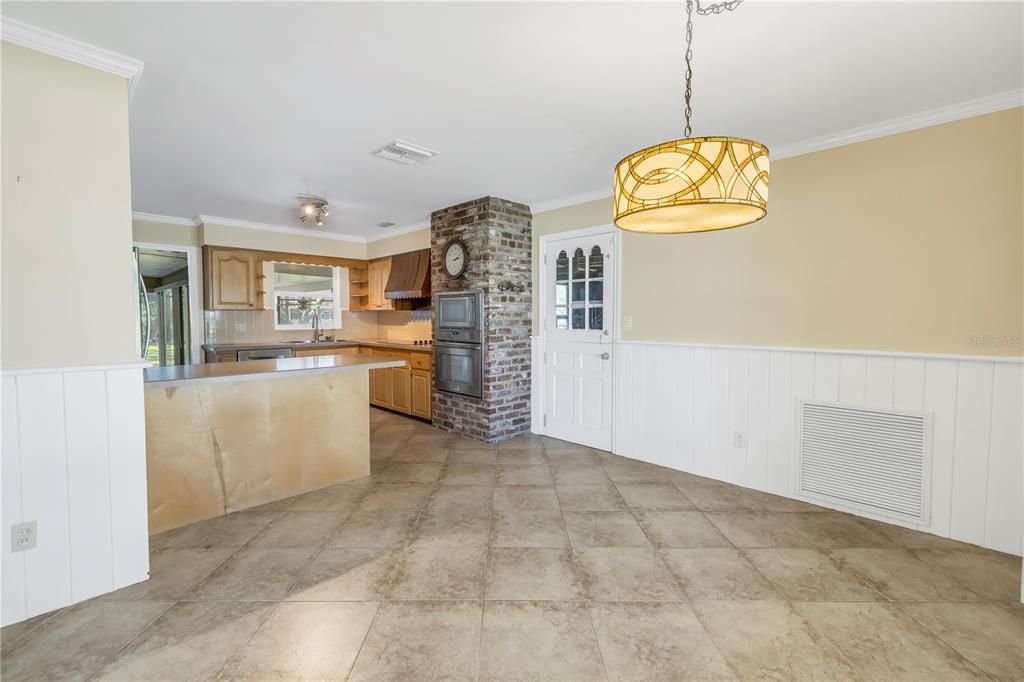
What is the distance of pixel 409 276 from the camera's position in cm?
557

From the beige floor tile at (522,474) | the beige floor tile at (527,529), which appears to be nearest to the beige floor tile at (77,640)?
the beige floor tile at (527,529)

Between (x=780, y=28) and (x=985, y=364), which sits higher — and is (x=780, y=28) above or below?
above

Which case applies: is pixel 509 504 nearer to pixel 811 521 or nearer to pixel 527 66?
pixel 811 521

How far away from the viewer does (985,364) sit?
2418mm

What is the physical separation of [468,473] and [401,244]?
3.51m

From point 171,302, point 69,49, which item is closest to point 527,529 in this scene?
point 69,49

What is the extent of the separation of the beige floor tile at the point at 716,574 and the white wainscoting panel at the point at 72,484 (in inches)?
101

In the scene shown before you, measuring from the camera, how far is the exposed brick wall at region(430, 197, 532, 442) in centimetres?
435

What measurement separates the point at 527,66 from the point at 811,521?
3029 millimetres

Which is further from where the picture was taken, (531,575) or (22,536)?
(531,575)

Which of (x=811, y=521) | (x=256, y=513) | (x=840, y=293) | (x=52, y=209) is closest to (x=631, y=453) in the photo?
(x=811, y=521)

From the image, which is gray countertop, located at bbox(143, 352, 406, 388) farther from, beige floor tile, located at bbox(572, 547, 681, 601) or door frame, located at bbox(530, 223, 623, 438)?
beige floor tile, located at bbox(572, 547, 681, 601)

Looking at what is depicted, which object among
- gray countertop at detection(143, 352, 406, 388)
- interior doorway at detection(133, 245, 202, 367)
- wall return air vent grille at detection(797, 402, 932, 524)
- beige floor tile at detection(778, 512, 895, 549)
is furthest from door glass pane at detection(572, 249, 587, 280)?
interior doorway at detection(133, 245, 202, 367)

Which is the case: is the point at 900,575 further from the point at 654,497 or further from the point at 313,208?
the point at 313,208
